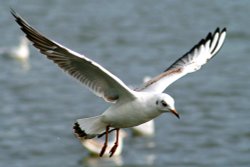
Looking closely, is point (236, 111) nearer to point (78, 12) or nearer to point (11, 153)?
point (11, 153)

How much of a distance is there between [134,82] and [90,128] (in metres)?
10.0

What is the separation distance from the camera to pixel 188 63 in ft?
29.1

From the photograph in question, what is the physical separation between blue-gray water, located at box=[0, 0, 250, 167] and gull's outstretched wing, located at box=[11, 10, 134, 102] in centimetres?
643

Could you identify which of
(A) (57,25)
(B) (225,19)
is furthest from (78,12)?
(B) (225,19)

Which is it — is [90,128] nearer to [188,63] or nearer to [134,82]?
[188,63]

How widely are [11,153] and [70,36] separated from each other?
8.23 meters

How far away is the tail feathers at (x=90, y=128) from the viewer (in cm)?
769

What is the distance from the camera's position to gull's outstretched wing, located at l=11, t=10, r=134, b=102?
7051 millimetres

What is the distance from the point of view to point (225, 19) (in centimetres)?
2372

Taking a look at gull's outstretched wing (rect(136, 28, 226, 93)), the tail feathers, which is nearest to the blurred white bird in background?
gull's outstretched wing (rect(136, 28, 226, 93))

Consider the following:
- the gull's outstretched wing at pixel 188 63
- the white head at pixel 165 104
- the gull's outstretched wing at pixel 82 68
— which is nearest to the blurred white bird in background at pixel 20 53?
the gull's outstretched wing at pixel 188 63

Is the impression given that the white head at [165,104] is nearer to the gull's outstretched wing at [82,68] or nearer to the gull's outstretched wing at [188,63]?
the gull's outstretched wing at [82,68]

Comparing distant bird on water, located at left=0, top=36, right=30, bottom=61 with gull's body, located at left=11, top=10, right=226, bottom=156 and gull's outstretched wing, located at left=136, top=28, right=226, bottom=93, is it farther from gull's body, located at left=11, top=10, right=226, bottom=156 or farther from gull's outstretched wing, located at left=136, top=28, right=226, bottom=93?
gull's body, located at left=11, top=10, right=226, bottom=156

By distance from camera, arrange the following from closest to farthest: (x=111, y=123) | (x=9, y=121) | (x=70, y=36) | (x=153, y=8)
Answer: (x=111, y=123) → (x=9, y=121) → (x=70, y=36) → (x=153, y=8)
